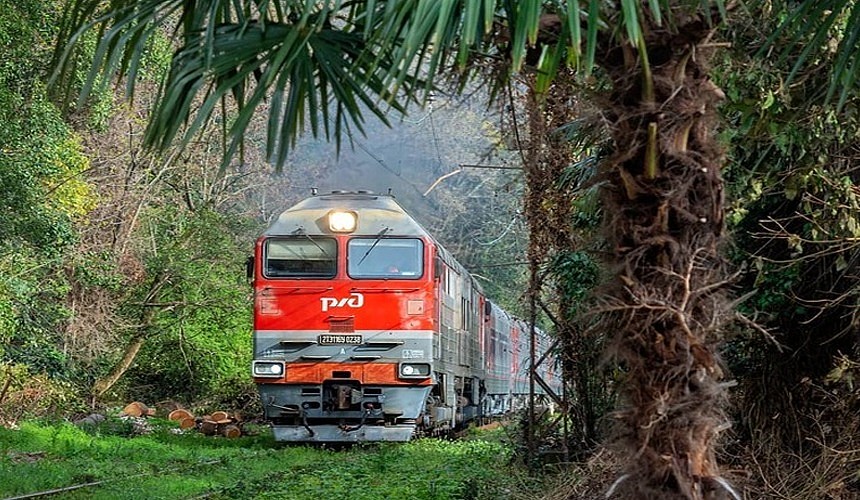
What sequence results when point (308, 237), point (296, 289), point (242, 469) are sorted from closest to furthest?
point (242, 469)
point (296, 289)
point (308, 237)

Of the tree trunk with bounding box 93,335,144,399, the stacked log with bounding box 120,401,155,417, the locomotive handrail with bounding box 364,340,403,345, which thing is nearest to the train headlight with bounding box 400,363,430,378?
the locomotive handrail with bounding box 364,340,403,345

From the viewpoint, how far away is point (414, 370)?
15.5 meters

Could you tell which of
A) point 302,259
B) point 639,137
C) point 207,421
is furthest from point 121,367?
point 639,137

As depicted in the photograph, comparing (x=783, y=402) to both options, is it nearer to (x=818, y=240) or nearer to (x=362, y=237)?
(x=818, y=240)

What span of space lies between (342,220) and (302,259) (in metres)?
0.81

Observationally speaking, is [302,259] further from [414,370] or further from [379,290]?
[414,370]

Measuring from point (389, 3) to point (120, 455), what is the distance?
39.0 ft

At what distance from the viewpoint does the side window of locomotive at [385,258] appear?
51.5 ft

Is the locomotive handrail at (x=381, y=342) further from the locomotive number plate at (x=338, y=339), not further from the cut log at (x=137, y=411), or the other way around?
the cut log at (x=137, y=411)

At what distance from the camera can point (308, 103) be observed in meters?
4.67

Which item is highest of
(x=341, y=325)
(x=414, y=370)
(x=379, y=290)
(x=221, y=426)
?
(x=379, y=290)

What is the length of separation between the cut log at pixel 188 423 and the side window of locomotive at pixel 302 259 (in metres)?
7.77

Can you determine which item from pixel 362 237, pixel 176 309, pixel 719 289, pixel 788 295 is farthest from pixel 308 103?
pixel 176 309

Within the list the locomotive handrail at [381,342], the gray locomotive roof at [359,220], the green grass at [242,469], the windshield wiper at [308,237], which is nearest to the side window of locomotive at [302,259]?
the windshield wiper at [308,237]
